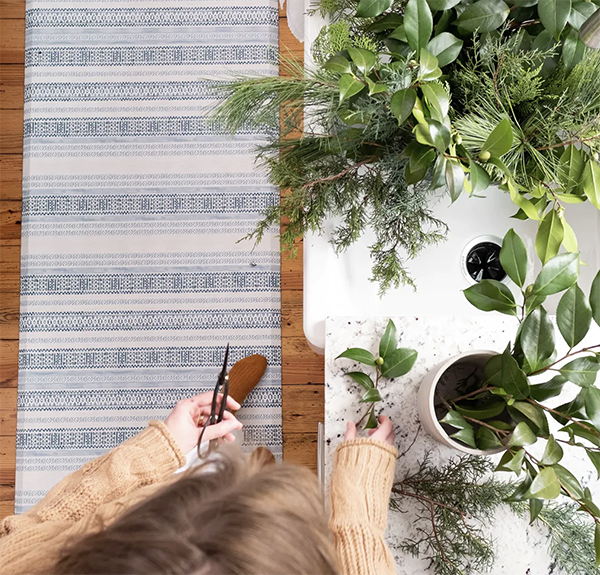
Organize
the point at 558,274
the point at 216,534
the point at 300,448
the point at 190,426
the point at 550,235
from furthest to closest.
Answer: the point at 300,448
the point at 190,426
the point at 550,235
the point at 558,274
the point at 216,534

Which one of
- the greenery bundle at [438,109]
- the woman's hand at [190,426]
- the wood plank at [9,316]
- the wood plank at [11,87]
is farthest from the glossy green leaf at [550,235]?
the wood plank at [11,87]

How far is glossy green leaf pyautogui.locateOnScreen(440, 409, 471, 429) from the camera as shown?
61 centimetres

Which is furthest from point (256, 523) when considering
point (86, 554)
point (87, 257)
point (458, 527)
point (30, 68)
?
point (30, 68)

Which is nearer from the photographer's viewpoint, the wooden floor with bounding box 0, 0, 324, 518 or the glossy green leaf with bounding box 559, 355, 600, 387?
the glossy green leaf with bounding box 559, 355, 600, 387

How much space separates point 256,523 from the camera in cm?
49

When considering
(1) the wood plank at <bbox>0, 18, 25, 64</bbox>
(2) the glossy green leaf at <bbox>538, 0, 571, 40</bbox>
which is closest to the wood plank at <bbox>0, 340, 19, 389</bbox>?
(1) the wood plank at <bbox>0, 18, 25, 64</bbox>

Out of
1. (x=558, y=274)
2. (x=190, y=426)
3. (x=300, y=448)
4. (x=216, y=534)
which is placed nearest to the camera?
(x=216, y=534)

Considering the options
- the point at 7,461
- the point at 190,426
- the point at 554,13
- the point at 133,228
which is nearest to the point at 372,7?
the point at 554,13

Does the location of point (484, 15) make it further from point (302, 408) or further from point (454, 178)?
point (302, 408)

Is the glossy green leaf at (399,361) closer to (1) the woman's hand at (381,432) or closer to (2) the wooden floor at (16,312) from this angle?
(1) the woman's hand at (381,432)

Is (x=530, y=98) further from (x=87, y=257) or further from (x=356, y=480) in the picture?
(x=87, y=257)

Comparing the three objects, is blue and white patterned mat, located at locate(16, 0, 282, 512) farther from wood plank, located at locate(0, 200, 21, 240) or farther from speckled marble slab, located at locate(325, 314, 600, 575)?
speckled marble slab, located at locate(325, 314, 600, 575)

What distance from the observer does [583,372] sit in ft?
1.88

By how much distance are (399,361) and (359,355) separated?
0.06 meters
